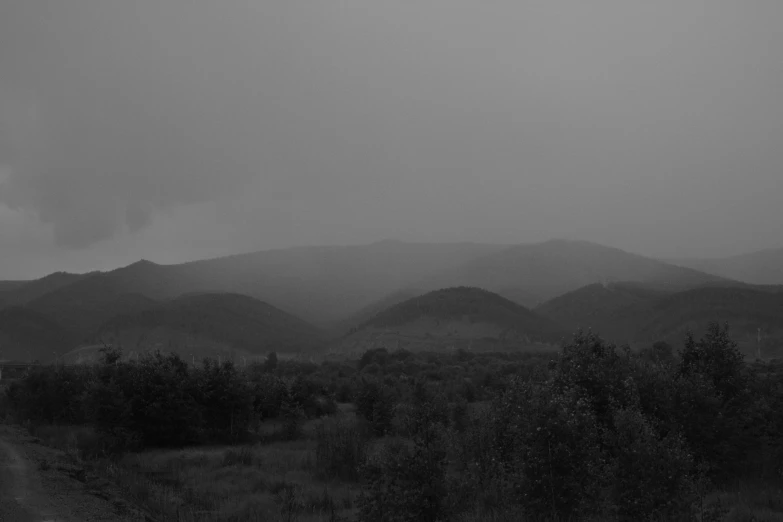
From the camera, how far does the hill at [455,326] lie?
101 metres

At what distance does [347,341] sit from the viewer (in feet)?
364

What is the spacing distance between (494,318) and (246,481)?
331 ft

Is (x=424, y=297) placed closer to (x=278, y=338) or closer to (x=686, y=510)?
(x=278, y=338)

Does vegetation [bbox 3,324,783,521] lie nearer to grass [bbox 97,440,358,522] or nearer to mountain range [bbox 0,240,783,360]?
grass [bbox 97,440,358,522]

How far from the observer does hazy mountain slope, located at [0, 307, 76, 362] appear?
108 metres

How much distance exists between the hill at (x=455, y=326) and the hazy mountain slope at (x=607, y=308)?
10203 mm

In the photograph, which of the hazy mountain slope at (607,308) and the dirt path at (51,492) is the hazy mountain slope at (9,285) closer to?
the hazy mountain slope at (607,308)

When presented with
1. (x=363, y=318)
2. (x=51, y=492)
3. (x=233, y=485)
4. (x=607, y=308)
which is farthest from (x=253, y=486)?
(x=363, y=318)

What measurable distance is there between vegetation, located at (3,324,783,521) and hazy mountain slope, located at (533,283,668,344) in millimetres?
96007

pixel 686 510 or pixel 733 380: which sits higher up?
pixel 733 380

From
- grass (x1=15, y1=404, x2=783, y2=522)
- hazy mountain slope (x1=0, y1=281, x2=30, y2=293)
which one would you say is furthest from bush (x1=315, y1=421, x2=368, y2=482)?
hazy mountain slope (x1=0, y1=281, x2=30, y2=293)

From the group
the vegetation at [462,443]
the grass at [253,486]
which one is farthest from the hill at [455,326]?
the grass at [253,486]

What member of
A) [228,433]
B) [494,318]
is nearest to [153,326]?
[494,318]

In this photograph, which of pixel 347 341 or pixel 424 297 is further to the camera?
pixel 424 297
